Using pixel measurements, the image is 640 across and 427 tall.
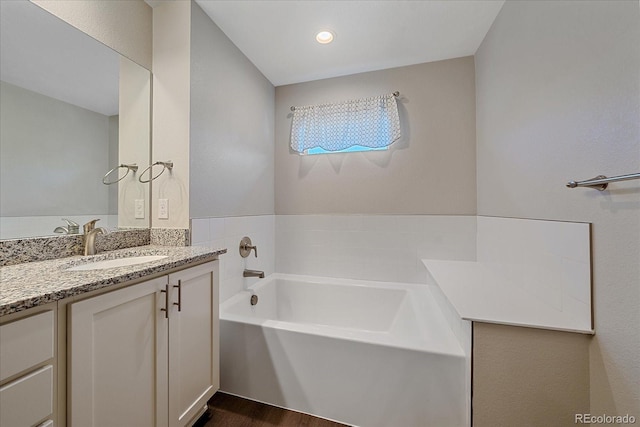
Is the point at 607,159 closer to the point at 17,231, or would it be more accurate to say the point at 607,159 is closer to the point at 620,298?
the point at 620,298

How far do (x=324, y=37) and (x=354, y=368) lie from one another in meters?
2.19

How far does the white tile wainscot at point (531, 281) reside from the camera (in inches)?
37.4

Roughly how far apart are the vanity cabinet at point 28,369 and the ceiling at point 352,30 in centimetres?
180

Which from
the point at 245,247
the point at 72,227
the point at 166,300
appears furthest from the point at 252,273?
the point at 72,227

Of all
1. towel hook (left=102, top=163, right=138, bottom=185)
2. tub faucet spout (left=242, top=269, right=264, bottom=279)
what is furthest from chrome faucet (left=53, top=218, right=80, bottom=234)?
tub faucet spout (left=242, top=269, right=264, bottom=279)

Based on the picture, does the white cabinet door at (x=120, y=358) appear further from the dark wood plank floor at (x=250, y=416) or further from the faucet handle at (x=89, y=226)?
the faucet handle at (x=89, y=226)

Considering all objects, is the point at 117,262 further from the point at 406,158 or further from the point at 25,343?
the point at 406,158

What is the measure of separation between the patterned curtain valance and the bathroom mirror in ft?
4.14

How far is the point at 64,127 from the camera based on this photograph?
1.19m

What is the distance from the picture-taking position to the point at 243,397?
4.79 feet

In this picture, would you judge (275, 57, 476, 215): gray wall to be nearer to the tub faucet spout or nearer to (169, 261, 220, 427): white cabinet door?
the tub faucet spout

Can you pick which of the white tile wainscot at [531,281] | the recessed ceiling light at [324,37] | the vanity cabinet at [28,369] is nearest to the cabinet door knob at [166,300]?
the vanity cabinet at [28,369]

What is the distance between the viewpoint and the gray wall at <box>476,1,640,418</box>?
0.77 metres

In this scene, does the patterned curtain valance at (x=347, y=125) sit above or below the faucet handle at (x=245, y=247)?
above
